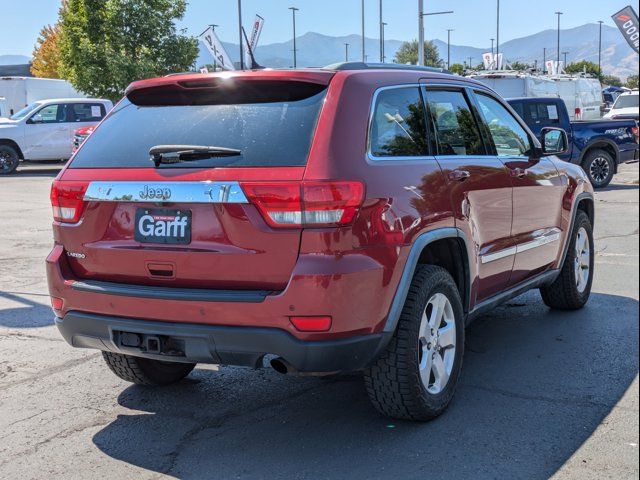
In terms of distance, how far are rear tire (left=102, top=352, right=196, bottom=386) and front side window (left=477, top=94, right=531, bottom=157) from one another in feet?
7.96

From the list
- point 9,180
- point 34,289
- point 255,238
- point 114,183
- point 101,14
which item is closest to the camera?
point 255,238

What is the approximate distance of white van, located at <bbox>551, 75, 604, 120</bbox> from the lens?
94.5 ft

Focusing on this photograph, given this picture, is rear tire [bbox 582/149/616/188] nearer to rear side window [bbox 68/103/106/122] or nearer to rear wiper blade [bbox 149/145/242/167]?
rear side window [bbox 68/103/106/122]

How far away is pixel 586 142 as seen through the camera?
16078 millimetres

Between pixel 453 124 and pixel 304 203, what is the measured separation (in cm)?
161

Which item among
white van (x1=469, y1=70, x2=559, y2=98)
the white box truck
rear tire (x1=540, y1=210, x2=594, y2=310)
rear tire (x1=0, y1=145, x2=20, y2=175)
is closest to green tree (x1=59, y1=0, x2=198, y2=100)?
the white box truck

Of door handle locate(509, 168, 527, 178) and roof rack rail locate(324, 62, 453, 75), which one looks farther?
door handle locate(509, 168, 527, 178)

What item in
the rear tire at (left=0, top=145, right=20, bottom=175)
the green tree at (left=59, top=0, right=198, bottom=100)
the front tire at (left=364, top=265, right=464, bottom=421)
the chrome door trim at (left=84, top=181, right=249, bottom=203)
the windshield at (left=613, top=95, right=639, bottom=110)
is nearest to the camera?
the chrome door trim at (left=84, top=181, right=249, bottom=203)

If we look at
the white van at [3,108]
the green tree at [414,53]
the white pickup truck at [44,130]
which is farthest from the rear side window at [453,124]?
the green tree at [414,53]

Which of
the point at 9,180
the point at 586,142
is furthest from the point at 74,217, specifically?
the point at 9,180

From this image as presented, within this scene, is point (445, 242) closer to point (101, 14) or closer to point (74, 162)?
point (74, 162)

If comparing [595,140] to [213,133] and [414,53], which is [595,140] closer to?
[213,133]

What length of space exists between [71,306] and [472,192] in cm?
227

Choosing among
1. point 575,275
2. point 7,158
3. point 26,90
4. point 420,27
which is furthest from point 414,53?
point 575,275
